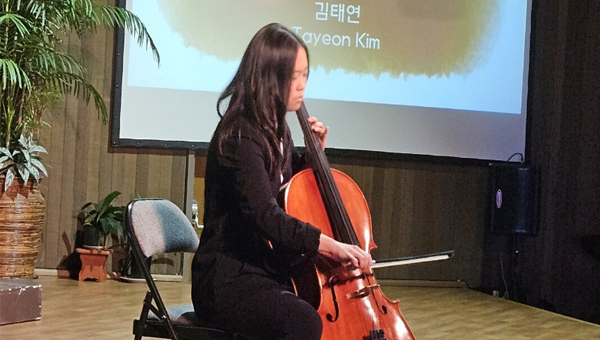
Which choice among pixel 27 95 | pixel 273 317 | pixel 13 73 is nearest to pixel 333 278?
pixel 273 317

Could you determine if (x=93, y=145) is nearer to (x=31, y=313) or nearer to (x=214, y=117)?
(x=214, y=117)

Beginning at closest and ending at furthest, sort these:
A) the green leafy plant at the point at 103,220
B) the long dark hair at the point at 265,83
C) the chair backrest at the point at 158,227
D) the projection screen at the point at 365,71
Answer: the long dark hair at the point at 265,83, the chair backrest at the point at 158,227, the green leafy plant at the point at 103,220, the projection screen at the point at 365,71

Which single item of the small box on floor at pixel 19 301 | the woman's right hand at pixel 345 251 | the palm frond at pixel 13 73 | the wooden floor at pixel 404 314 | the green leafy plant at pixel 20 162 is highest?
the palm frond at pixel 13 73

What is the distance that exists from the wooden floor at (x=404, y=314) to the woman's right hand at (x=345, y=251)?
1.88 metres

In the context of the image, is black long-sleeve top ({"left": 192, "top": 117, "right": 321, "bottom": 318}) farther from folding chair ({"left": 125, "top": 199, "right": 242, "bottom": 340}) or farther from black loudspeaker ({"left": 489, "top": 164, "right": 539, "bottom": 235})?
black loudspeaker ({"left": 489, "top": 164, "right": 539, "bottom": 235})

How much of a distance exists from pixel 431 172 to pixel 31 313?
10.3ft

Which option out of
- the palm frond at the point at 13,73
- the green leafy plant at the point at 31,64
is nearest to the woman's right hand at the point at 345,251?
the palm frond at the point at 13,73

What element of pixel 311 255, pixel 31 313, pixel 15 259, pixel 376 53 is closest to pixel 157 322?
pixel 311 255

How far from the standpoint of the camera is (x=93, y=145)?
5.43 m

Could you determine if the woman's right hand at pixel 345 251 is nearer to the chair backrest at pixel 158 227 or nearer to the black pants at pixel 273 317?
the black pants at pixel 273 317

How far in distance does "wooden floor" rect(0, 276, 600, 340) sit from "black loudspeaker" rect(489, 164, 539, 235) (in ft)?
1.73

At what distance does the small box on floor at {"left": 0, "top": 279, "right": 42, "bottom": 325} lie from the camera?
147 inches

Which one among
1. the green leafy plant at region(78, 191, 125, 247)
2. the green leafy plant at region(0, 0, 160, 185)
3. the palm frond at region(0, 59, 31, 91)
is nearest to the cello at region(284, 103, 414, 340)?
the palm frond at region(0, 59, 31, 91)

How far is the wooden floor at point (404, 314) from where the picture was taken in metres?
3.77
